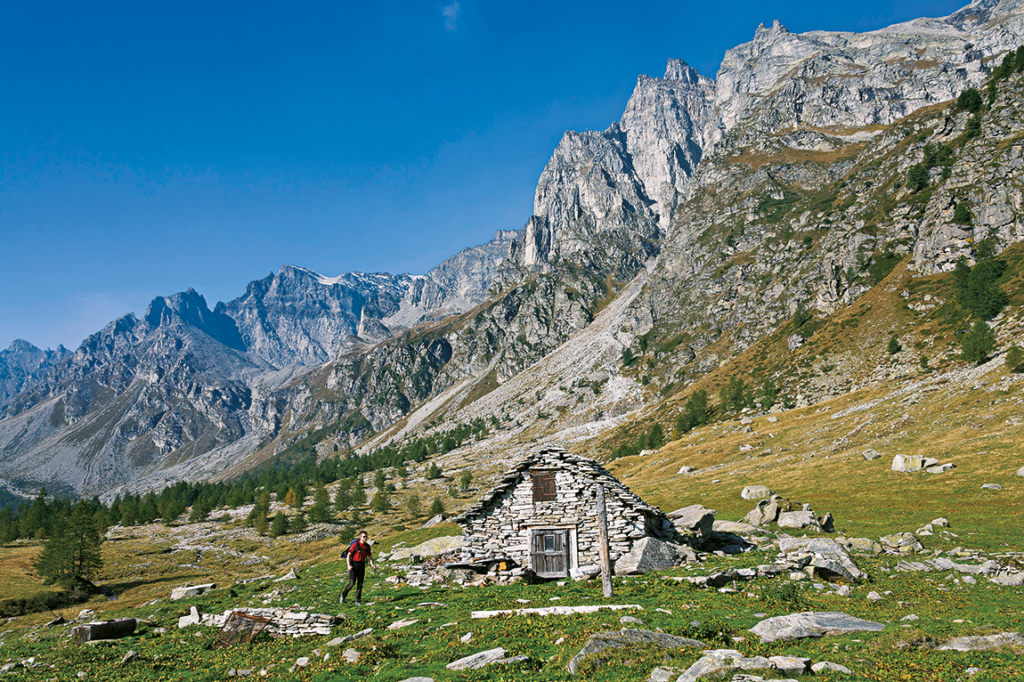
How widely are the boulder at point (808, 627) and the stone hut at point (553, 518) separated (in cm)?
1314

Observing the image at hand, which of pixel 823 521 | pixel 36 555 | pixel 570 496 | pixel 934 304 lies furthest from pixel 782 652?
pixel 934 304

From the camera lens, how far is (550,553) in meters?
29.3

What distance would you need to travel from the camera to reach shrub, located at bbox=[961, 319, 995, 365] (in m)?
74.1

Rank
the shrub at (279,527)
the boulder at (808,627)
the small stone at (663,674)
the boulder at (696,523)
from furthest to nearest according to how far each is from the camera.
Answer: the shrub at (279,527), the boulder at (696,523), the boulder at (808,627), the small stone at (663,674)

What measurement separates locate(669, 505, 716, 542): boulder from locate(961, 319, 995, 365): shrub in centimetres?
7021

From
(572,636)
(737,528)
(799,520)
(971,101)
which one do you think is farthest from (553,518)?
(971,101)

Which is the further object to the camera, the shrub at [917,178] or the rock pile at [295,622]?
the shrub at [917,178]

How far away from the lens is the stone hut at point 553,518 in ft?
95.0

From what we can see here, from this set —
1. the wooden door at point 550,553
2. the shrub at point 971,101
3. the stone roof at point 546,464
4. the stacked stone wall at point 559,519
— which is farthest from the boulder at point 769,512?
the shrub at point 971,101

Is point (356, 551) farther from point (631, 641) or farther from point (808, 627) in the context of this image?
point (808, 627)

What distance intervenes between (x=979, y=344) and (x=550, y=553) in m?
83.8

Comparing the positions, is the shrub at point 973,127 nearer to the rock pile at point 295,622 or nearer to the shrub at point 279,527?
the rock pile at point 295,622

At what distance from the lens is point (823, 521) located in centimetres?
3512

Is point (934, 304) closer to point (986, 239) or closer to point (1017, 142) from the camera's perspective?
point (986, 239)
